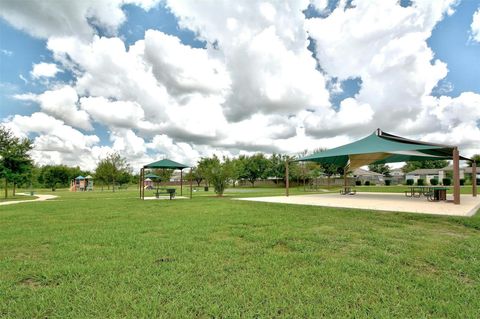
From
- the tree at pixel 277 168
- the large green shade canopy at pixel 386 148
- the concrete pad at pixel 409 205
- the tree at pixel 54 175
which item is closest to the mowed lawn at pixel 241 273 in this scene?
the concrete pad at pixel 409 205

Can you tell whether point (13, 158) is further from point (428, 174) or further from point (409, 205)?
point (428, 174)

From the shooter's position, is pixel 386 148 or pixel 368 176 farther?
pixel 368 176

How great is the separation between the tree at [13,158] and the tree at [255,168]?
3127cm

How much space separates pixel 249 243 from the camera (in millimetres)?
4582

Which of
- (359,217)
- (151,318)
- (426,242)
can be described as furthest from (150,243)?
(359,217)

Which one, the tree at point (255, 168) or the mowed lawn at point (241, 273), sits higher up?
the tree at point (255, 168)

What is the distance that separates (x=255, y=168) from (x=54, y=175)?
3220 cm

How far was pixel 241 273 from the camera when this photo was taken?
10.3ft

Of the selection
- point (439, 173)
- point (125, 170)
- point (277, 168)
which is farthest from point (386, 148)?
point (439, 173)

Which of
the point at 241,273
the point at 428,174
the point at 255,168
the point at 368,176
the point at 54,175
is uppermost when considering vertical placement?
the point at 255,168

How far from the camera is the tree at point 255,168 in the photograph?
46.2 meters

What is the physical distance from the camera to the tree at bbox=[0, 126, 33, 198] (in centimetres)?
1873

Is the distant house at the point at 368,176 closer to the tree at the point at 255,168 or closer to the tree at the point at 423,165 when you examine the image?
the tree at the point at 255,168

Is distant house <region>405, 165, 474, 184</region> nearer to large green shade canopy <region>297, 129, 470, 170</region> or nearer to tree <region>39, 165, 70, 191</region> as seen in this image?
large green shade canopy <region>297, 129, 470, 170</region>
